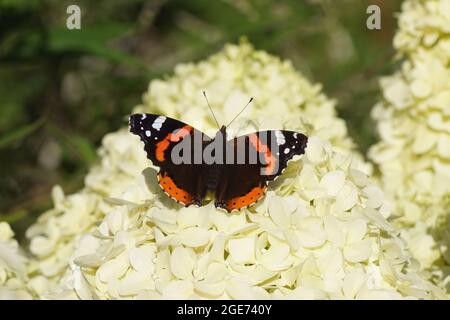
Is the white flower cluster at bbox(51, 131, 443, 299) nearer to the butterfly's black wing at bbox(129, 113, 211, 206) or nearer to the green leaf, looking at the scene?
the butterfly's black wing at bbox(129, 113, 211, 206)

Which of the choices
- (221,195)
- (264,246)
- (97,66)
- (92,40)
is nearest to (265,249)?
(264,246)

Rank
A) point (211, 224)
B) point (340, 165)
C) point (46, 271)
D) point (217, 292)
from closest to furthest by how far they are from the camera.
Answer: point (217, 292) → point (211, 224) → point (340, 165) → point (46, 271)

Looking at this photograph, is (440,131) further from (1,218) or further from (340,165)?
(1,218)

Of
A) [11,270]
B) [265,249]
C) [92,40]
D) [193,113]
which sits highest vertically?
[92,40]

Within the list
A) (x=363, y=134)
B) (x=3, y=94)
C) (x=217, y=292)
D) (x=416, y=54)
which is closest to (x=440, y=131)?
(x=416, y=54)

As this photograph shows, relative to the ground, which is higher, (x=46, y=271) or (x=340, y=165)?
(x=340, y=165)

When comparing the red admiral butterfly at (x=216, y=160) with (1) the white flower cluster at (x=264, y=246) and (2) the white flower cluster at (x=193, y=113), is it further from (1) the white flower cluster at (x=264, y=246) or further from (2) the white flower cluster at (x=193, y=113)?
(2) the white flower cluster at (x=193, y=113)

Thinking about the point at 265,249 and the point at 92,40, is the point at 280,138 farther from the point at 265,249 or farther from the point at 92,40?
the point at 92,40

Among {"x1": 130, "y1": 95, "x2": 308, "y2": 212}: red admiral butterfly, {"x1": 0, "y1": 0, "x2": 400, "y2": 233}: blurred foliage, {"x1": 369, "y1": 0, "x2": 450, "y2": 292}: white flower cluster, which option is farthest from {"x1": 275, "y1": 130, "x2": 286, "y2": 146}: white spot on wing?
{"x1": 0, "y1": 0, "x2": 400, "y2": 233}: blurred foliage
